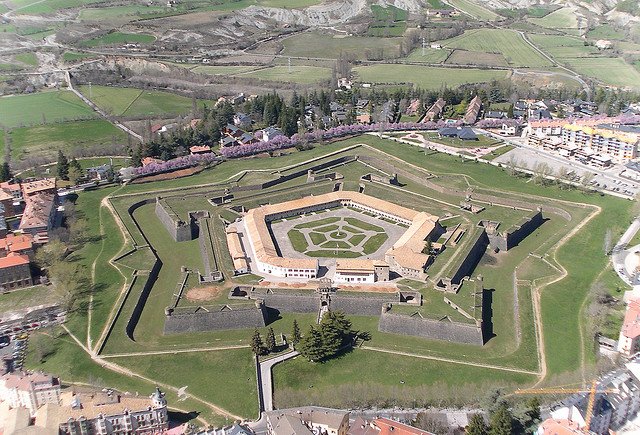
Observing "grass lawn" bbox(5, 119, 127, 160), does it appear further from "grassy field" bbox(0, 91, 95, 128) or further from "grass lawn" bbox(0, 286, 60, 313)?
"grass lawn" bbox(0, 286, 60, 313)

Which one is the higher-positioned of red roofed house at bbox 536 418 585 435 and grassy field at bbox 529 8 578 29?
grassy field at bbox 529 8 578 29

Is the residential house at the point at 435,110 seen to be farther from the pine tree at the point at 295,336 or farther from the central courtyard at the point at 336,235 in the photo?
the pine tree at the point at 295,336

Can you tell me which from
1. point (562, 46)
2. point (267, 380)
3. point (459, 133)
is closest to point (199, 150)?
point (459, 133)

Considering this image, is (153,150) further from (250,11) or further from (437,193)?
(250,11)

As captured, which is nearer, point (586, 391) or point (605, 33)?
point (586, 391)

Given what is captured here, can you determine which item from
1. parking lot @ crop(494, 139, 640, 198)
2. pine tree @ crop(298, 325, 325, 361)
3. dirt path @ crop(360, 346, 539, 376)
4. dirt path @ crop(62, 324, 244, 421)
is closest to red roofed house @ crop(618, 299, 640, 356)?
dirt path @ crop(360, 346, 539, 376)

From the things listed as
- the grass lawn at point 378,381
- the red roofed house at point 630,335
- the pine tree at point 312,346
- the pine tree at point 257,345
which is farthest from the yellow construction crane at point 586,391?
the pine tree at point 257,345

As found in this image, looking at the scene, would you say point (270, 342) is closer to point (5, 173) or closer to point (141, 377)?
point (141, 377)
